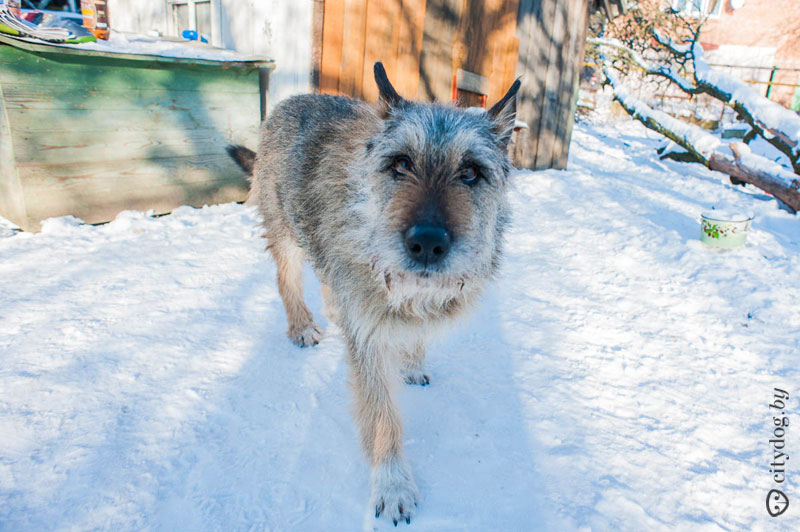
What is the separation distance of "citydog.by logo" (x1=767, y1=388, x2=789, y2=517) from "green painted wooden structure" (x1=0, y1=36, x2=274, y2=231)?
5429mm

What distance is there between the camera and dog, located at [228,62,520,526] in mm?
1790

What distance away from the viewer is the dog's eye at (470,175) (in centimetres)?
207

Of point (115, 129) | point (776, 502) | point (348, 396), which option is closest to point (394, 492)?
point (348, 396)

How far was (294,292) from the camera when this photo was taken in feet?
10.5

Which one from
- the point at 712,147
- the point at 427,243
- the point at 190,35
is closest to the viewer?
the point at 427,243

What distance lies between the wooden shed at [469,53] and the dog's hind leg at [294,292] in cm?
276

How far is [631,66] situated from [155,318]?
15.5m

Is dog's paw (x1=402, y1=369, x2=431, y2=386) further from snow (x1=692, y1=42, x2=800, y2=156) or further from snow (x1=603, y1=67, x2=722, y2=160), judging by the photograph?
snow (x1=603, y1=67, x2=722, y2=160)

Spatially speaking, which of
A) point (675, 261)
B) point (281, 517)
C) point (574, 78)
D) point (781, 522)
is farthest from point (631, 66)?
point (281, 517)

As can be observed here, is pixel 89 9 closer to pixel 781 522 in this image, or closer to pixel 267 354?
pixel 267 354

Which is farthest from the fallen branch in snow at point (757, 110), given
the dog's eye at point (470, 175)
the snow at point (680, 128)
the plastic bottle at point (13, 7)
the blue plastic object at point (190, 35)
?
the plastic bottle at point (13, 7)

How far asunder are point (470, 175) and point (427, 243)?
0.58m

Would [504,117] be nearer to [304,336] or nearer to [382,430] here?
[382,430]

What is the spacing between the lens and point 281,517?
1.83m
